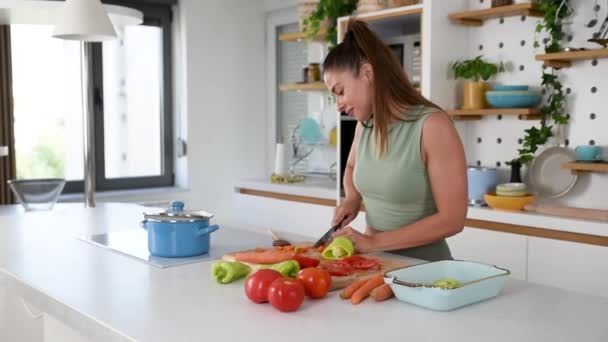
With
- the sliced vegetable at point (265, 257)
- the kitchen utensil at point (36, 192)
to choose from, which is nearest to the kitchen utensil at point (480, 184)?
the sliced vegetable at point (265, 257)

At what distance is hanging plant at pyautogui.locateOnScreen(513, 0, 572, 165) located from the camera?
9.70 ft

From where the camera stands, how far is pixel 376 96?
176cm

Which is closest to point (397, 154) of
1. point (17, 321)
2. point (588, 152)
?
point (17, 321)

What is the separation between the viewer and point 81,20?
97.0 inches

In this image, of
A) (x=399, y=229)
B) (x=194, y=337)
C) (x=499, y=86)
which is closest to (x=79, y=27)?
(x=399, y=229)

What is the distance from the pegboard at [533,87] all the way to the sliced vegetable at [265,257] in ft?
6.56

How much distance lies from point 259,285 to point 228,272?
19 cm

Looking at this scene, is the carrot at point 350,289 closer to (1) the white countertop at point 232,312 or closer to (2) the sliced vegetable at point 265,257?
(1) the white countertop at point 232,312

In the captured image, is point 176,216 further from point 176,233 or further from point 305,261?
point 305,261

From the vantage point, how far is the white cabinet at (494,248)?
283 centimetres

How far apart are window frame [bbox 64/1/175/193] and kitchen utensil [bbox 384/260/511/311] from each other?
330 cm

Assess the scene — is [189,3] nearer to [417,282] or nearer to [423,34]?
[423,34]

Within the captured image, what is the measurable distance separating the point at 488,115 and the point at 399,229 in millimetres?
1790

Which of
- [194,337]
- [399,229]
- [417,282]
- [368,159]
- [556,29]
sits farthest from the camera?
[556,29]
